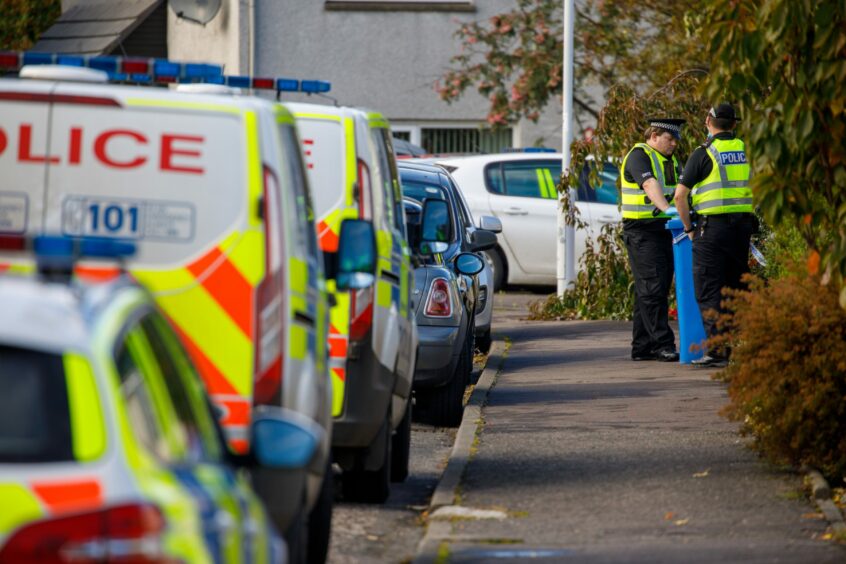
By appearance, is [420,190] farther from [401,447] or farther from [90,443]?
[90,443]

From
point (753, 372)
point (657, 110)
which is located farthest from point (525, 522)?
point (657, 110)

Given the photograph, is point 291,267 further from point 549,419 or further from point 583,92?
point 583,92

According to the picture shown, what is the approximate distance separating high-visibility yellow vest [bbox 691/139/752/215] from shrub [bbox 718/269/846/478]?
384cm

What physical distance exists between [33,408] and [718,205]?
9727 mm

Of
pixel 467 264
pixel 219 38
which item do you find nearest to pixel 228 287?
pixel 467 264

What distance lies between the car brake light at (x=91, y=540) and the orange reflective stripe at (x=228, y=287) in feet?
7.64

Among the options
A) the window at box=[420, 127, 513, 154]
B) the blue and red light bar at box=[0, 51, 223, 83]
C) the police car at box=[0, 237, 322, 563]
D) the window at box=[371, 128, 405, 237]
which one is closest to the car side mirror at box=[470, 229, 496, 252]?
the window at box=[371, 128, 405, 237]

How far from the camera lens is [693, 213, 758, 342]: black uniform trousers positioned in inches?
495

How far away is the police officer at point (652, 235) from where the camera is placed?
44.6ft

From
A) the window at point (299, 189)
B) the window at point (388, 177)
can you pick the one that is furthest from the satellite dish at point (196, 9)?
the window at point (299, 189)

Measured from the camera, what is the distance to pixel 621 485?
27.6 feet

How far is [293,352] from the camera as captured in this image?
18.7 ft

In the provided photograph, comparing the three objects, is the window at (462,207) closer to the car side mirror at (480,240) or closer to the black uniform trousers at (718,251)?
the car side mirror at (480,240)

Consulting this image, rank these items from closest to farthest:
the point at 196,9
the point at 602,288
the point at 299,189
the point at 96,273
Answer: the point at 96,273, the point at 299,189, the point at 602,288, the point at 196,9
